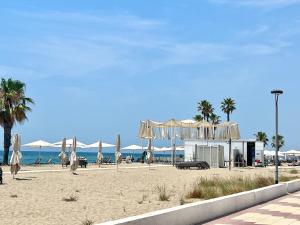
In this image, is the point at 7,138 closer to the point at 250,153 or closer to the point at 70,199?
the point at 250,153

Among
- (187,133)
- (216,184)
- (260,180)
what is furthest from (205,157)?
(216,184)

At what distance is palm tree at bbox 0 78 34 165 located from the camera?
40156 mm

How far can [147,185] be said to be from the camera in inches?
878

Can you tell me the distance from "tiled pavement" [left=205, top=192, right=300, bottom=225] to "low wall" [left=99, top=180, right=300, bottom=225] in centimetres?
22

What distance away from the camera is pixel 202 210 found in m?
11.3

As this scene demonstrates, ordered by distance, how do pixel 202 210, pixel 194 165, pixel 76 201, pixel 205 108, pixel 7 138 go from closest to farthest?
pixel 202 210, pixel 76 201, pixel 194 165, pixel 7 138, pixel 205 108

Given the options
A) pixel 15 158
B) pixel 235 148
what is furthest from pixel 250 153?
pixel 15 158

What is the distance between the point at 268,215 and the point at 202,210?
2.34m

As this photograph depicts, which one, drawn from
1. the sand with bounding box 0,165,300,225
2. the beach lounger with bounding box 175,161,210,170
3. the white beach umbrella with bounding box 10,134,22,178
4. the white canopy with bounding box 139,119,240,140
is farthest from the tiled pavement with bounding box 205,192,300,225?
the white canopy with bounding box 139,119,240,140


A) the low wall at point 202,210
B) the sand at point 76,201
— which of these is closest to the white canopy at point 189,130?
the sand at point 76,201

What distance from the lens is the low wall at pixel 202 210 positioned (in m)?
8.80

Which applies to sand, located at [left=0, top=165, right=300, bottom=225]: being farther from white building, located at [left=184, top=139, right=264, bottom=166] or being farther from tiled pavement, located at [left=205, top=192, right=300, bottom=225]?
white building, located at [left=184, top=139, right=264, bottom=166]

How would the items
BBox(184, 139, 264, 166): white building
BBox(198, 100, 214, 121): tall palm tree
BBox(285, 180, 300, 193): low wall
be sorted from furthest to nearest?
1. BBox(198, 100, 214, 121): tall palm tree
2. BBox(184, 139, 264, 166): white building
3. BBox(285, 180, 300, 193): low wall

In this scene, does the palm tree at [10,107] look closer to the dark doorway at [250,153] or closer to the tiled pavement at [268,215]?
the dark doorway at [250,153]
